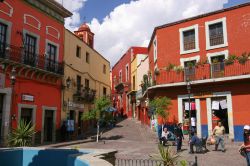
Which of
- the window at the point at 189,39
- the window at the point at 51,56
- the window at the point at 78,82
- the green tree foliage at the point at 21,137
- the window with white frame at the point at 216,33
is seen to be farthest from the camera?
the window at the point at 78,82

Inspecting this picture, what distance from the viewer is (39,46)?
2009 centimetres

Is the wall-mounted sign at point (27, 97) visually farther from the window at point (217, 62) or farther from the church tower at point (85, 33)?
the church tower at point (85, 33)

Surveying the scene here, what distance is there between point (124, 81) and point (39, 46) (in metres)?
24.5

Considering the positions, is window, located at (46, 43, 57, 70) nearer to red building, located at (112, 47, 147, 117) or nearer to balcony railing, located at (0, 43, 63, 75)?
balcony railing, located at (0, 43, 63, 75)

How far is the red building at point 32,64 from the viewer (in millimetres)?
16859

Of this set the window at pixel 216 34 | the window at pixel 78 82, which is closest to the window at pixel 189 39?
the window at pixel 216 34

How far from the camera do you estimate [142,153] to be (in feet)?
48.4

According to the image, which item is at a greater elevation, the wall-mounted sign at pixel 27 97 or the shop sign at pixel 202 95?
the shop sign at pixel 202 95

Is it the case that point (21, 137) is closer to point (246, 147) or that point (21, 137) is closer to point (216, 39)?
point (246, 147)

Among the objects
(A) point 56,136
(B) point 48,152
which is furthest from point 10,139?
(A) point 56,136

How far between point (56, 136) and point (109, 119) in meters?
4.04

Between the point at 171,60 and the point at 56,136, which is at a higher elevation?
the point at 171,60

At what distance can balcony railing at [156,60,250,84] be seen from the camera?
20.2 metres

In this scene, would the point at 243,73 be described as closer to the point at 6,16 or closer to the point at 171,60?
the point at 171,60
